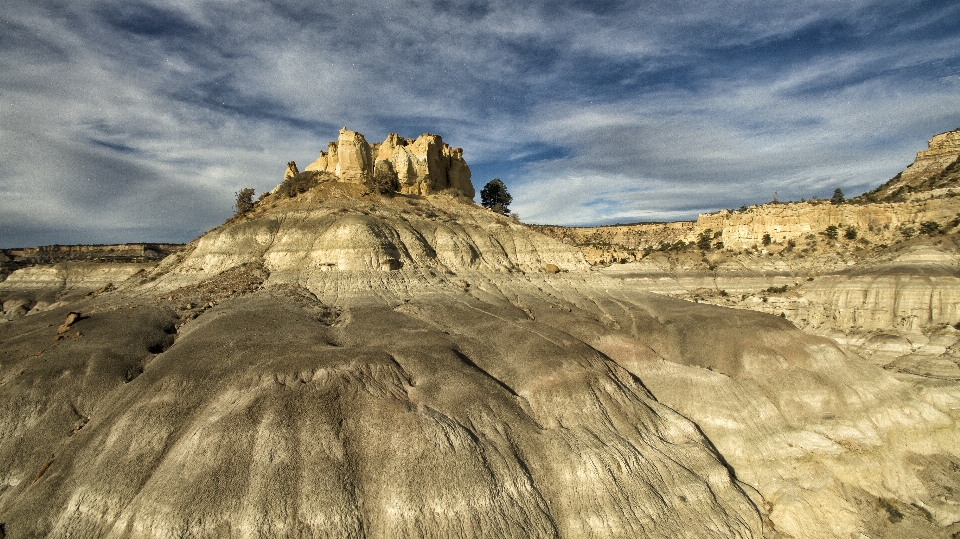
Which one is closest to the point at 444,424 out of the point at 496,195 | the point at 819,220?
the point at 819,220

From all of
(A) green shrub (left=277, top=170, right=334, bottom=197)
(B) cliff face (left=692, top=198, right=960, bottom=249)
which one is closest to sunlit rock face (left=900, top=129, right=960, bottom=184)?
(B) cliff face (left=692, top=198, right=960, bottom=249)

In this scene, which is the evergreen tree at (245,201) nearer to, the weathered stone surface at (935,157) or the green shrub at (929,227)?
the green shrub at (929,227)

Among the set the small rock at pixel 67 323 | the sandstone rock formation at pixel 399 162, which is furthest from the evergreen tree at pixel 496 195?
the small rock at pixel 67 323

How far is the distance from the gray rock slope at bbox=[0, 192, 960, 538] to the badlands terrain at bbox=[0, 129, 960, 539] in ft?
0.29

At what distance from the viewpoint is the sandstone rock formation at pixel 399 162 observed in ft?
143

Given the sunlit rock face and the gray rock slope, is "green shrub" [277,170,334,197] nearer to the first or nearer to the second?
the gray rock slope

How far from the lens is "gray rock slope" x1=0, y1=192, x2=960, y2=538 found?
13.7 metres

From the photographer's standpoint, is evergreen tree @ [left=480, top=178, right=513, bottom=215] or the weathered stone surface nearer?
the weathered stone surface

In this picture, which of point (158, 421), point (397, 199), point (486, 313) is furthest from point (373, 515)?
point (397, 199)

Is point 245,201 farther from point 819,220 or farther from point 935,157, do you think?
point 935,157

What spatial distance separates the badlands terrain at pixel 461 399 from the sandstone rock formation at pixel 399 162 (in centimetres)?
781

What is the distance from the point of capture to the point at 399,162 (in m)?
46.8

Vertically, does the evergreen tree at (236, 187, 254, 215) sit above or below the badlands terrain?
above

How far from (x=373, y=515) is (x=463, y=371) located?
7.04 m
